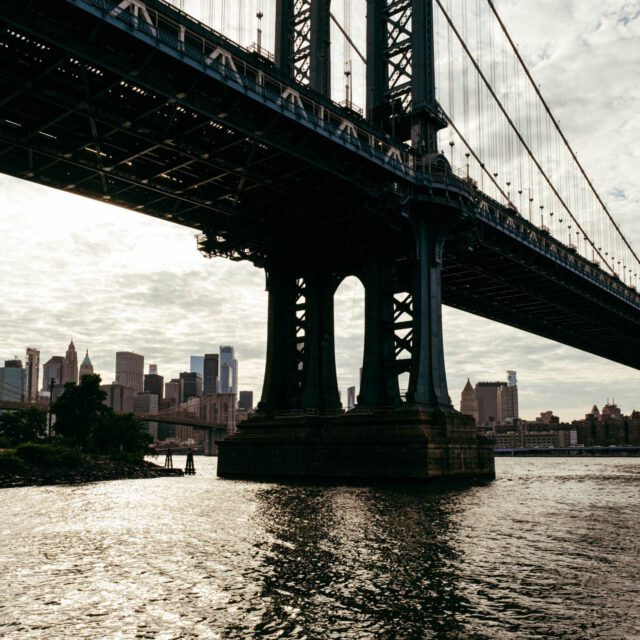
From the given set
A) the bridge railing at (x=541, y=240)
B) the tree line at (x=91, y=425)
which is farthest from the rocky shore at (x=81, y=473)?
the bridge railing at (x=541, y=240)

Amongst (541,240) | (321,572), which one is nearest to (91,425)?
(541,240)

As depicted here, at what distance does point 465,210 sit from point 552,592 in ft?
138

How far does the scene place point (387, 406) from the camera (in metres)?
51.3

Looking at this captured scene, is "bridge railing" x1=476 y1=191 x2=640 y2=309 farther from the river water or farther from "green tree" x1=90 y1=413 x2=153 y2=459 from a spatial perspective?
"green tree" x1=90 y1=413 x2=153 y2=459

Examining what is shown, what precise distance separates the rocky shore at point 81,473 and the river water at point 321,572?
21.1m

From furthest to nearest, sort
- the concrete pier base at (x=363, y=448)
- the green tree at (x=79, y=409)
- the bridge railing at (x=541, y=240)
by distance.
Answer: the green tree at (x=79, y=409), the bridge railing at (x=541, y=240), the concrete pier base at (x=363, y=448)

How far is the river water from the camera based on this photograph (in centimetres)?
1264

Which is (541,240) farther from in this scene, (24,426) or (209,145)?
(24,426)

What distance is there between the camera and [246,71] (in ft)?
132

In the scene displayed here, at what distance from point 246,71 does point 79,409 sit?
5131 centimetres

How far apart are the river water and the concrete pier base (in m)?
13.9

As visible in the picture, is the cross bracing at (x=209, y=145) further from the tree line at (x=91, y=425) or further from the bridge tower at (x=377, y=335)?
the tree line at (x=91, y=425)

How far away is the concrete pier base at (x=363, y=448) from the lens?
153 feet

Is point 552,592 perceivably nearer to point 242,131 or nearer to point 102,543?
point 102,543
